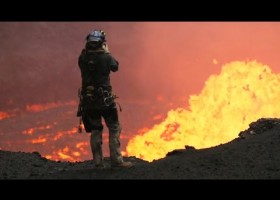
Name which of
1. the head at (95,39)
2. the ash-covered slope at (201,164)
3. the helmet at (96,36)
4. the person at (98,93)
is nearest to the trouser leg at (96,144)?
the person at (98,93)

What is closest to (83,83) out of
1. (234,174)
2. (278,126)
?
(234,174)

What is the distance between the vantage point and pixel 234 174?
1105 centimetres

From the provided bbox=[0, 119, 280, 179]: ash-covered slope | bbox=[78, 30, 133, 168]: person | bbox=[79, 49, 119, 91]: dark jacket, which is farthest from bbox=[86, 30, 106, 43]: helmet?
bbox=[0, 119, 280, 179]: ash-covered slope

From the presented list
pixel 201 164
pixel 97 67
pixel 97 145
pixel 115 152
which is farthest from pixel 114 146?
pixel 201 164

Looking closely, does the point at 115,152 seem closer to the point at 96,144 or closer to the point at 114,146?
the point at 114,146

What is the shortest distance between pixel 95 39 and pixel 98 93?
131 cm

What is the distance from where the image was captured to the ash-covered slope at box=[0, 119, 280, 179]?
1091cm

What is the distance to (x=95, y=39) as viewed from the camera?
11.8 meters

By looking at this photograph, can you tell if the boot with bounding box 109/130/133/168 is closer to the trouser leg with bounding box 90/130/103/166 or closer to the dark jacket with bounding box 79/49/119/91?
the trouser leg with bounding box 90/130/103/166

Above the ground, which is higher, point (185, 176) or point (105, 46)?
point (105, 46)

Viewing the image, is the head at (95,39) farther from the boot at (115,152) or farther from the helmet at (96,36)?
the boot at (115,152)

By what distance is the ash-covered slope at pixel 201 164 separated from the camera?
430 inches
